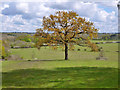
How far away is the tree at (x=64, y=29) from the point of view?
21.3 meters

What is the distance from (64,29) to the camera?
2150 cm

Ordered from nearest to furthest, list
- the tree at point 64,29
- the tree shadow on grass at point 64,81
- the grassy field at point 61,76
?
the tree shadow on grass at point 64,81
the grassy field at point 61,76
the tree at point 64,29

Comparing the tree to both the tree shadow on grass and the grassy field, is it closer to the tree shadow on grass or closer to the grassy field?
the grassy field

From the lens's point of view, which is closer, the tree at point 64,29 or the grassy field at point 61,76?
the grassy field at point 61,76

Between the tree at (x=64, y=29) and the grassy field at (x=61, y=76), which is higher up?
the tree at (x=64, y=29)

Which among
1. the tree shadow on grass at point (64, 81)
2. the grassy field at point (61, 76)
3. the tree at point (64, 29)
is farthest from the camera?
the tree at point (64, 29)

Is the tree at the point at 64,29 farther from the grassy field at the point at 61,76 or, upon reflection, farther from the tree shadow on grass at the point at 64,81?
the tree shadow on grass at the point at 64,81

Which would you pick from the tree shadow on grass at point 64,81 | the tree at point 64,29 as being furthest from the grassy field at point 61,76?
the tree at point 64,29

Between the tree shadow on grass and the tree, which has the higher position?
the tree

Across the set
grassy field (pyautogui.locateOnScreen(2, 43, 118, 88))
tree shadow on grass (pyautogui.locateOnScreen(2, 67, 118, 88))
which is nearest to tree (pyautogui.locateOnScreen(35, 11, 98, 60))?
grassy field (pyautogui.locateOnScreen(2, 43, 118, 88))

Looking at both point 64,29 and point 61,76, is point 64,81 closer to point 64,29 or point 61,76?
point 61,76

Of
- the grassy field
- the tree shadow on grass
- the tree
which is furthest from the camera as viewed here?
the tree

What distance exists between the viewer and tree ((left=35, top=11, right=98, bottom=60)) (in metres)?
21.3

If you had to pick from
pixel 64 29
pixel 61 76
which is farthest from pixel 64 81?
pixel 64 29
